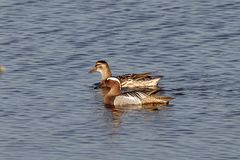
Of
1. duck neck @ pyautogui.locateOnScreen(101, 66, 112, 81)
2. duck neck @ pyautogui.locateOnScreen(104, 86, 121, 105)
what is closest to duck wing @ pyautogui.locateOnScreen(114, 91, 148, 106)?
duck neck @ pyautogui.locateOnScreen(104, 86, 121, 105)

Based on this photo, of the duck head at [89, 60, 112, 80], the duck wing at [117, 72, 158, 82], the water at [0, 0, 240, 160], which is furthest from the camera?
the duck head at [89, 60, 112, 80]

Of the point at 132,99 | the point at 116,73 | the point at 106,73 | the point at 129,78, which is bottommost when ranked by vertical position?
the point at 132,99

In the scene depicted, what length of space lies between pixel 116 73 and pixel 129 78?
1867mm

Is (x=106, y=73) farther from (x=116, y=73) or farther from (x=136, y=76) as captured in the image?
(x=136, y=76)

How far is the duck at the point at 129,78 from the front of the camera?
33975 millimetres

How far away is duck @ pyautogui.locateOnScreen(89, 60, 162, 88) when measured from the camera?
3397 cm

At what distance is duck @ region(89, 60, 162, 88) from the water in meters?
0.43

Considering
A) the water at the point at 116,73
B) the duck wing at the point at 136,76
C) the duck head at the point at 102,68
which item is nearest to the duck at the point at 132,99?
the water at the point at 116,73

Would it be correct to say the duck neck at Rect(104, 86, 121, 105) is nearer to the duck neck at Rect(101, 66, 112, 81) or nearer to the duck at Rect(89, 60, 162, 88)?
the duck at Rect(89, 60, 162, 88)

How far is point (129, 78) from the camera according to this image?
34.1 meters

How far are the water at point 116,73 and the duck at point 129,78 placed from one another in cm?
43

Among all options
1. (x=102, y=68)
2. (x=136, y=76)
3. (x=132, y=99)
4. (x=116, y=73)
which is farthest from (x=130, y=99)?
(x=116, y=73)

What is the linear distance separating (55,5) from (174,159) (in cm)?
2108

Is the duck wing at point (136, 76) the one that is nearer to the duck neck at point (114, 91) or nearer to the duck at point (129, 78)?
the duck at point (129, 78)
